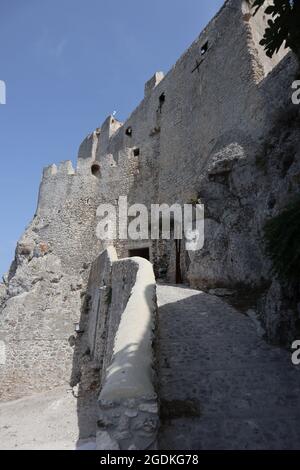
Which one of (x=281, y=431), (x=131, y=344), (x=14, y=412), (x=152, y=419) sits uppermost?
(x=131, y=344)

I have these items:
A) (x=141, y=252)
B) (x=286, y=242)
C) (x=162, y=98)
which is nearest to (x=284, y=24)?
(x=286, y=242)

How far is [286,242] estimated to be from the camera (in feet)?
16.3

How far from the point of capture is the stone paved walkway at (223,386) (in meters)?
3.73

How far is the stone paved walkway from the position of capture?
3.73m

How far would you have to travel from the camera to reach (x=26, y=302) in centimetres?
1360

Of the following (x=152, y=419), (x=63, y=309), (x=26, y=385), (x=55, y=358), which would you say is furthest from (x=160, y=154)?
(x=152, y=419)

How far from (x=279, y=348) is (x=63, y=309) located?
10.0 metres

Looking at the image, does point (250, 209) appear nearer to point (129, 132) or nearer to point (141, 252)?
point (141, 252)

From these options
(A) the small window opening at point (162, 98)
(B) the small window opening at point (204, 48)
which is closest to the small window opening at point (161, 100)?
(A) the small window opening at point (162, 98)

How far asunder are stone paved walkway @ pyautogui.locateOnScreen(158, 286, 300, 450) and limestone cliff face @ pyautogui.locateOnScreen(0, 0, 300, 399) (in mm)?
683

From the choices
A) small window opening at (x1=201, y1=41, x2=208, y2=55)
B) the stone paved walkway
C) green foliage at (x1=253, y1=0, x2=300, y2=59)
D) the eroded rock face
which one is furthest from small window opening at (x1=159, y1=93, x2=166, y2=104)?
the stone paved walkway

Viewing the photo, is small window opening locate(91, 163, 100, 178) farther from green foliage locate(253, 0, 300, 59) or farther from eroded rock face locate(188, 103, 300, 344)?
green foliage locate(253, 0, 300, 59)

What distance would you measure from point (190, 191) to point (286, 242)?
25.9ft
